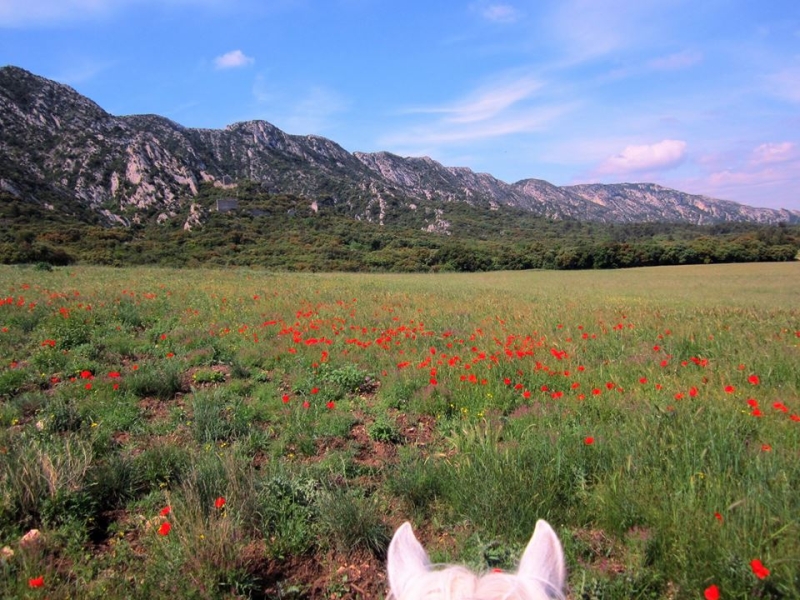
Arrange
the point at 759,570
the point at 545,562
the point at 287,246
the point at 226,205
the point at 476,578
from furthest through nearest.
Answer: the point at 226,205 < the point at 287,246 < the point at 759,570 < the point at 545,562 < the point at 476,578

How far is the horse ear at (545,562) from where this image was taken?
1355 mm

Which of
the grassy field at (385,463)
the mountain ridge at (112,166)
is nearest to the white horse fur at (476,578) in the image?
the grassy field at (385,463)

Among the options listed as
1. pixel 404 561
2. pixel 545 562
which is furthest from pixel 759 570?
pixel 404 561

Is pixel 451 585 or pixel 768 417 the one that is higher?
pixel 451 585

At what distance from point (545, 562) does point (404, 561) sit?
1.48ft

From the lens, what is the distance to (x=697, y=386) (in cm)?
523

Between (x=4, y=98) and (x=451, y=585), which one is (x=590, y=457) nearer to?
(x=451, y=585)

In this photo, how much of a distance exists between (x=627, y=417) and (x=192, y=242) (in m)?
63.9

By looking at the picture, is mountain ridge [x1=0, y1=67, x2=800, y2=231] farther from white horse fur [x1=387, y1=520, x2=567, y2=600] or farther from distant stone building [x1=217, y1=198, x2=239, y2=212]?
white horse fur [x1=387, y1=520, x2=567, y2=600]

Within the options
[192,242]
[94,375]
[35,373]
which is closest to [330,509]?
[94,375]

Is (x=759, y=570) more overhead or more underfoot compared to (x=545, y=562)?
more underfoot

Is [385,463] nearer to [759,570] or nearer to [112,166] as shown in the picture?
[759,570]

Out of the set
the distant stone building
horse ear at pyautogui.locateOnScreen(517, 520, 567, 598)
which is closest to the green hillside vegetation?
the distant stone building

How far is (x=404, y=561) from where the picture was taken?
4.64 feet
